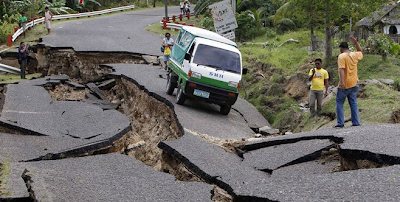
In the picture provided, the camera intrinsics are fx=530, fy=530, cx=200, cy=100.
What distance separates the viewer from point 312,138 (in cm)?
1093

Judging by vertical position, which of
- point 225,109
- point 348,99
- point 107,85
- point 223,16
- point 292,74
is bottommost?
point 107,85

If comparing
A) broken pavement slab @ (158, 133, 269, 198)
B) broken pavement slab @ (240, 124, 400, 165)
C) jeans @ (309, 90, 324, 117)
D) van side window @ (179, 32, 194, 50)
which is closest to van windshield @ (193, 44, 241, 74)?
van side window @ (179, 32, 194, 50)

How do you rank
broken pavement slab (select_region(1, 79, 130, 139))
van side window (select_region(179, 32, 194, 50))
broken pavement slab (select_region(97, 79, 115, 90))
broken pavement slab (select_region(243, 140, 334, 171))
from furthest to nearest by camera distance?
broken pavement slab (select_region(97, 79, 115, 90)), van side window (select_region(179, 32, 194, 50)), broken pavement slab (select_region(1, 79, 130, 139)), broken pavement slab (select_region(243, 140, 334, 171))

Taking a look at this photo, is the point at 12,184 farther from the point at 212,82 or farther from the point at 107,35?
the point at 107,35

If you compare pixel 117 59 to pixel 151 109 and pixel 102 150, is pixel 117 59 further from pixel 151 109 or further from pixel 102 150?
pixel 102 150

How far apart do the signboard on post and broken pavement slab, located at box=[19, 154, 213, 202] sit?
10132 millimetres

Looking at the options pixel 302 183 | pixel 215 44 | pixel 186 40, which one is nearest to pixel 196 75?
pixel 215 44

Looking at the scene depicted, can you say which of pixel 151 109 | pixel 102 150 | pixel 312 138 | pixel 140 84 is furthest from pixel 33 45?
pixel 312 138

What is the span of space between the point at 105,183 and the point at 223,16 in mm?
11750

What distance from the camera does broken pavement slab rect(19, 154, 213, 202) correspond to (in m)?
7.90

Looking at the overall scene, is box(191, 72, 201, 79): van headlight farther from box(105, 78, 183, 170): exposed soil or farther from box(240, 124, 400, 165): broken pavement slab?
box(240, 124, 400, 165): broken pavement slab

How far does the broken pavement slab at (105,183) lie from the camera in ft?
25.9

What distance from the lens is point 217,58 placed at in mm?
15766

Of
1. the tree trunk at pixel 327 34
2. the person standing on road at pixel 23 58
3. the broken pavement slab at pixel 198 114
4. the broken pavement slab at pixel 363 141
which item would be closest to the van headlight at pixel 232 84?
the broken pavement slab at pixel 198 114
